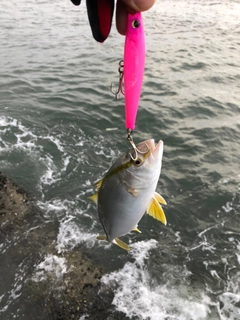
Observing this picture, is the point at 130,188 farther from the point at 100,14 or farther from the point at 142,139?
the point at 142,139

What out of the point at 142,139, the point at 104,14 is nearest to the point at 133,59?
the point at 104,14

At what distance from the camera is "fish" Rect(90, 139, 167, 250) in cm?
245

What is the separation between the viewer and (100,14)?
8.78 feet

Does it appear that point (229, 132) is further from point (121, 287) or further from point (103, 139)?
point (121, 287)

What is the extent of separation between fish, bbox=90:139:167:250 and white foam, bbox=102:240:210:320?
2581 millimetres

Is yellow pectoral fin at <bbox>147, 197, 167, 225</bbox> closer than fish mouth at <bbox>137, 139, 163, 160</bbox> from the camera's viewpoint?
No

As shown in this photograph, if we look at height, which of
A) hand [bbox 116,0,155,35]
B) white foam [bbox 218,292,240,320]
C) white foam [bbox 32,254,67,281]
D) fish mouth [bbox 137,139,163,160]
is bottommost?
white foam [bbox 218,292,240,320]

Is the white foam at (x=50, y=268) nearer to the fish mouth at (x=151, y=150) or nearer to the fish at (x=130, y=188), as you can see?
the fish at (x=130, y=188)

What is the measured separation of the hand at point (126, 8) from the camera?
2.11m

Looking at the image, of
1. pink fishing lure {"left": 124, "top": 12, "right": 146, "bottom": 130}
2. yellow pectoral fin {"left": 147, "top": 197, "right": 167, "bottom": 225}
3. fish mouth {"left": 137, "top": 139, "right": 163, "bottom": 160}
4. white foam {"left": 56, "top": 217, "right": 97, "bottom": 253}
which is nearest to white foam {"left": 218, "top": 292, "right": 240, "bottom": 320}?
white foam {"left": 56, "top": 217, "right": 97, "bottom": 253}

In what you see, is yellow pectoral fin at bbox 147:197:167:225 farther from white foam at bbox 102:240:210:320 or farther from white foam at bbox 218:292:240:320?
white foam at bbox 218:292:240:320

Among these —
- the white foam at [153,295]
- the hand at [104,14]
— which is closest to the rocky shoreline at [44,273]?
the white foam at [153,295]

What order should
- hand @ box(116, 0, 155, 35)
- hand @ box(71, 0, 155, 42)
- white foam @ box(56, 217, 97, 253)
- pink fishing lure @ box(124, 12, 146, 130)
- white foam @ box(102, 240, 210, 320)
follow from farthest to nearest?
1. white foam @ box(56, 217, 97, 253)
2. white foam @ box(102, 240, 210, 320)
3. hand @ box(71, 0, 155, 42)
4. pink fishing lure @ box(124, 12, 146, 130)
5. hand @ box(116, 0, 155, 35)

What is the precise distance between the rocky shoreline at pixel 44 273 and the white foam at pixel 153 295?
249mm
